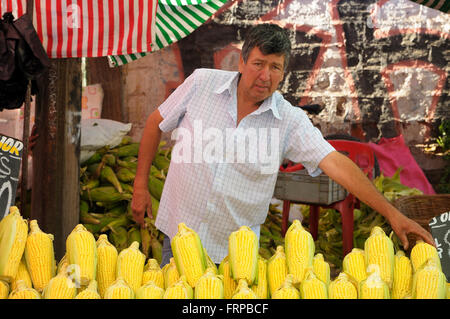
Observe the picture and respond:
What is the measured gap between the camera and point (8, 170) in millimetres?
1893

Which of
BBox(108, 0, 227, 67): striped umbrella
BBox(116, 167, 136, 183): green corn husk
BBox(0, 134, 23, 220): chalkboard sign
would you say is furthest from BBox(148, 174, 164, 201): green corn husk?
BBox(0, 134, 23, 220): chalkboard sign

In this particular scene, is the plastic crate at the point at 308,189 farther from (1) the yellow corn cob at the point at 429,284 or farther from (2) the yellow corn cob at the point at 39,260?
(2) the yellow corn cob at the point at 39,260

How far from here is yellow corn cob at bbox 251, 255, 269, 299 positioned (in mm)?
1662

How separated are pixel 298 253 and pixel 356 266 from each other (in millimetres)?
183

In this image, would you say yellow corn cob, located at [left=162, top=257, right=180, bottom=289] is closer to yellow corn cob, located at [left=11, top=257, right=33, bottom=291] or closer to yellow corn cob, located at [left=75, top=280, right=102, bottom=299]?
yellow corn cob, located at [left=75, top=280, right=102, bottom=299]

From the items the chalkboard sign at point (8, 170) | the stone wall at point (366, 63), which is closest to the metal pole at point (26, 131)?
the chalkboard sign at point (8, 170)

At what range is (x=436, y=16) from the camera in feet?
17.4

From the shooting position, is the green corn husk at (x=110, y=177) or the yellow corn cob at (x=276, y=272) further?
the green corn husk at (x=110, y=177)

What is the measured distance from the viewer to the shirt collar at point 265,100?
96.9 inches

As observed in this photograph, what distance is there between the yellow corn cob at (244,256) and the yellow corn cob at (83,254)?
1.30 feet

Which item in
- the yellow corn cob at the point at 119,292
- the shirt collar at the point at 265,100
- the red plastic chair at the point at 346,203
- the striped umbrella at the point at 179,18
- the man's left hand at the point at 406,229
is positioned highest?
the striped umbrella at the point at 179,18

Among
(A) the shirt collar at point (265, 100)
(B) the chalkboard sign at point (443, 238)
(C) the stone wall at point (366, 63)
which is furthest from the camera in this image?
(C) the stone wall at point (366, 63)

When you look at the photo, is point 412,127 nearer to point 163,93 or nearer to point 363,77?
point 363,77

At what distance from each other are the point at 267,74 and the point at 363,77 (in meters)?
3.22
